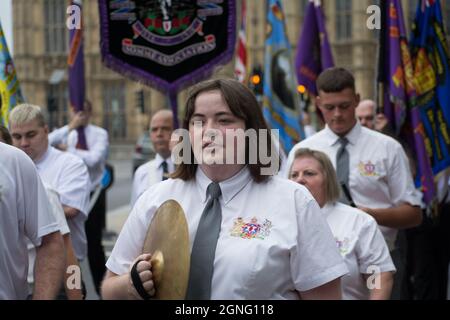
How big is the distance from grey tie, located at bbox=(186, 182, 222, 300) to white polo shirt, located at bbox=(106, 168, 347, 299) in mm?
18

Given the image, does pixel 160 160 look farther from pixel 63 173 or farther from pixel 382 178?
pixel 382 178

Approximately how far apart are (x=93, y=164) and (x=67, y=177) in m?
3.17

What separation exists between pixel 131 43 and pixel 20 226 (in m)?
3.42

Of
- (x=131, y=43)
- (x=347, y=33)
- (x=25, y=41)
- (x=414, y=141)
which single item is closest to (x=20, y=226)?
(x=131, y=43)

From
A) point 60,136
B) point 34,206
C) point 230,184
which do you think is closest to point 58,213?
point 34,206

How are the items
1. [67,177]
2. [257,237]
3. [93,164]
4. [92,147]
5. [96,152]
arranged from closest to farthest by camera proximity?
[257,237]
[67,177]
[93,164]
[96,152]
[92,147]

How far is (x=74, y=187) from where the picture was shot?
17.4 feet

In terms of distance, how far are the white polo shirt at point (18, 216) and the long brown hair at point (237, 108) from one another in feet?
1.81

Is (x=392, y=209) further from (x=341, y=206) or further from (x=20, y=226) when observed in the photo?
(x=20, y=226)

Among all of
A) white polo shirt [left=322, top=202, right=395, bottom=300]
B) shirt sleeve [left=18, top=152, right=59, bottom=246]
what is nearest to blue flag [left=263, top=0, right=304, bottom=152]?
white polo shirt [left=322, top=202, right=395, bottom=300]

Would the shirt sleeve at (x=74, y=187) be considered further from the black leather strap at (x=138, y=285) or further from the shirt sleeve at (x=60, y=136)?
the shirt sleeve at (x=60, y=136)

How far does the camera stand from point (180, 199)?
264 cm

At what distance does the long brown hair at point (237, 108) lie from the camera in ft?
8.52

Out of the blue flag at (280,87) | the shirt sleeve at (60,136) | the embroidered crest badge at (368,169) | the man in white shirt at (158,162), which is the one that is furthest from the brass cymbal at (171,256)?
the shirt sleeve at (60,136)
